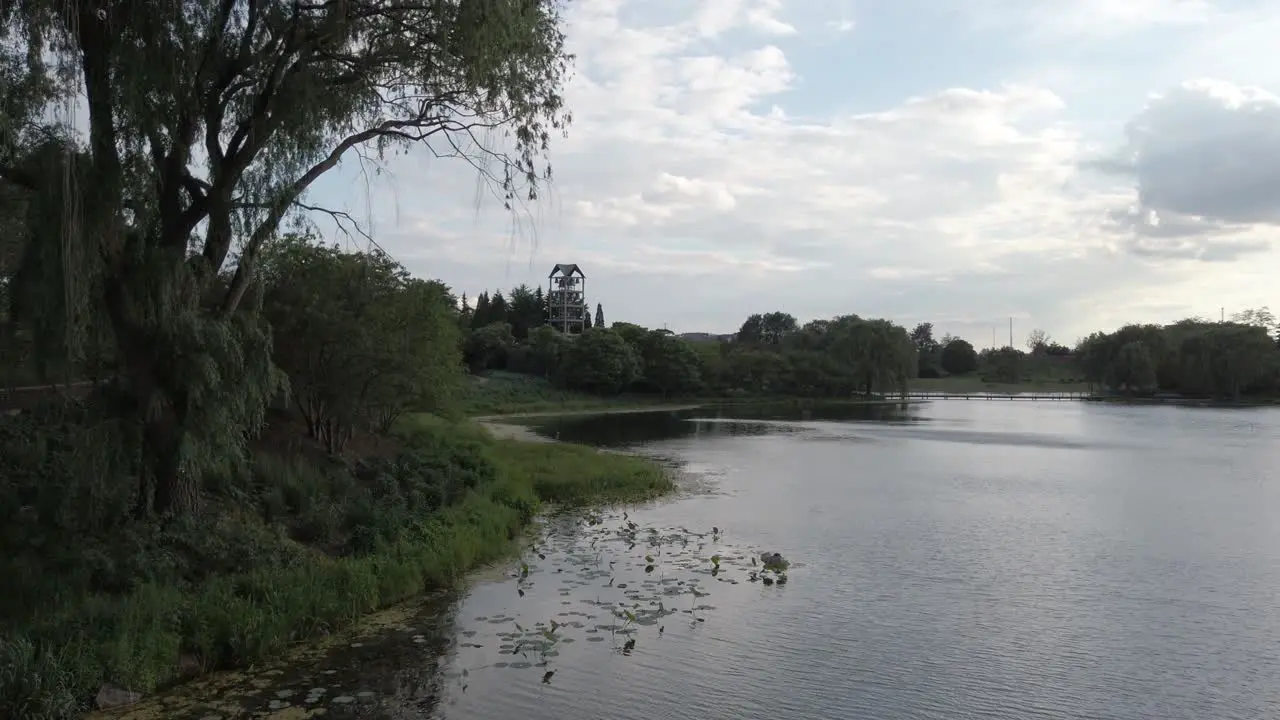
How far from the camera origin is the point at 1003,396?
12181 centimetres

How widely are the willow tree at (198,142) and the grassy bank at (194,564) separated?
43.8 inches

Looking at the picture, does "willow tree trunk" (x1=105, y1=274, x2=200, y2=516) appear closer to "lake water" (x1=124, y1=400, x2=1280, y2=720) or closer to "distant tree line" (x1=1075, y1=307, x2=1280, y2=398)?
"lake water" (x1=124, y1=400, x2=1280, y2=720)

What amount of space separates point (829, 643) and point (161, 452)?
9.35m

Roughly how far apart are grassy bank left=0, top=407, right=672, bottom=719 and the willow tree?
1114mm

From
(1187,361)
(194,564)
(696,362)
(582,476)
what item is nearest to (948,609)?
(194,564)

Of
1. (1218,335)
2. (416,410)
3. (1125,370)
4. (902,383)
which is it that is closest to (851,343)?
(902,383)

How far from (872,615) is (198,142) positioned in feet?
39.6

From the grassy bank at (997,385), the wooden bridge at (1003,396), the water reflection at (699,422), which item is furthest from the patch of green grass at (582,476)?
the grassy bank at (997,385)

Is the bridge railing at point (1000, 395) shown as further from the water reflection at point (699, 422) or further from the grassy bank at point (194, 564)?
the grassy bank at point (194, 564)

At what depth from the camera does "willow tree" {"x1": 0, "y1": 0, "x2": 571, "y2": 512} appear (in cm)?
1119

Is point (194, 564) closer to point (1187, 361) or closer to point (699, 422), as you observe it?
point (699, 422)

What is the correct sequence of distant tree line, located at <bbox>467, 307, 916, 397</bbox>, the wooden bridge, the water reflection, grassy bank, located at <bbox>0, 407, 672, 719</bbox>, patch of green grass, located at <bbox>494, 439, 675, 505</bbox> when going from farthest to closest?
1. the wooden bridge
2. distant tree line, located at <bbox>467, 307, 916, 397</bbox>
3. the water reflection
4. patch of green grass, located at <bbox>494, 439, 675, 505</bbox>
5. grassy bank, located at <bbox>0, 407, 672, 719</bbox>

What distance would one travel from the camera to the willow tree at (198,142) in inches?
440

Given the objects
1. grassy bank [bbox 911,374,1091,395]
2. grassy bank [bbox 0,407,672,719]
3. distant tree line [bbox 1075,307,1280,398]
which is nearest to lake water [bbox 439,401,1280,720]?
grassy bank [bbox 0,407,672,719]
